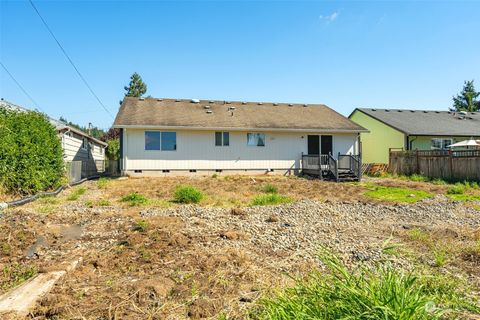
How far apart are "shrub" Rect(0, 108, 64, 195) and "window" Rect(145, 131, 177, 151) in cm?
573

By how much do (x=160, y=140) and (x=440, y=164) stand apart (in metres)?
14.7

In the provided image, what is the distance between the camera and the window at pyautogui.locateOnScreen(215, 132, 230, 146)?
1795cm

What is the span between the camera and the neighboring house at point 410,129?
842 inches

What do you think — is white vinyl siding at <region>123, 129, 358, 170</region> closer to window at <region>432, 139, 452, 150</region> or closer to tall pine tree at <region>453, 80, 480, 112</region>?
window at <region>432, 139, 452, 150</region>

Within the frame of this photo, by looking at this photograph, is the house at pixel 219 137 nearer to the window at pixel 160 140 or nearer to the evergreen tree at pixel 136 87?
the window at pixel 160 140

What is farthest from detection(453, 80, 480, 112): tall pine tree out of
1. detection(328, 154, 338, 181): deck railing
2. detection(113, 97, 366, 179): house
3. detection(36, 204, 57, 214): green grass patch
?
detection(36, 204, 57, 214): green grass patch

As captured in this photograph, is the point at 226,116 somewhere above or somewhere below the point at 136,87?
below

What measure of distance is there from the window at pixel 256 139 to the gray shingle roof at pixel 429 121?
971 cm

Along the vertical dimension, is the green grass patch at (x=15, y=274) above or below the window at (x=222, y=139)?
below

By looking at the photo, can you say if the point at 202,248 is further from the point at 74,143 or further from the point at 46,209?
the point at 74,143

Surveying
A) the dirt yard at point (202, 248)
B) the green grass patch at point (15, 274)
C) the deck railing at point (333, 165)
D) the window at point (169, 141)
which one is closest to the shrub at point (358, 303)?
the dirt yard at point (202, 248)

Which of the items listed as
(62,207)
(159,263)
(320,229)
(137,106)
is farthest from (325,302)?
(137,106)

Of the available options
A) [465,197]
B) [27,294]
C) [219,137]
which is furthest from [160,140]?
[27,294]

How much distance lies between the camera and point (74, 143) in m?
18.2
